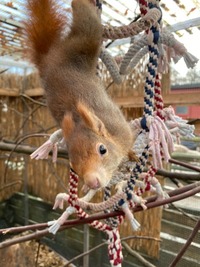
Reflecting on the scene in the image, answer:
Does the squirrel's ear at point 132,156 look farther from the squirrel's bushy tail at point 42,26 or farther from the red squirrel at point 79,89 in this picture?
the squirrel's bushy tail at point 42,26

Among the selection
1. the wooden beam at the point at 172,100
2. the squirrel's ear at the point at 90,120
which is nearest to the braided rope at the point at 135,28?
the squirrel's ear at the point at 90,120

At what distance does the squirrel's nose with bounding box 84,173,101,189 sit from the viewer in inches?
14.3

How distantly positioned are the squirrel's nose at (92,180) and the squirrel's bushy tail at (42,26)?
25 cm

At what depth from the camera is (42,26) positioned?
20.4 inches

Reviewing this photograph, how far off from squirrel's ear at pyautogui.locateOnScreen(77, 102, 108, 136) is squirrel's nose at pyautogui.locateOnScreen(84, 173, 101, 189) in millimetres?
61

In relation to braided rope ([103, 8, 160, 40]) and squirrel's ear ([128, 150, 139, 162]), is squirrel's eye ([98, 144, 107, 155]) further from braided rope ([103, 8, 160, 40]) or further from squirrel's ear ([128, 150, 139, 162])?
braided rope ([103, 8, 160, 40])

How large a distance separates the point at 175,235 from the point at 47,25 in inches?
56.4

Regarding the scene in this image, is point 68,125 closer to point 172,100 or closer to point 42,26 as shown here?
point 42,26

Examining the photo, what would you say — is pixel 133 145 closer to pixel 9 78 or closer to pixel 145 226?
pixel 145 226

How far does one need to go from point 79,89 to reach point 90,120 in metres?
0.07

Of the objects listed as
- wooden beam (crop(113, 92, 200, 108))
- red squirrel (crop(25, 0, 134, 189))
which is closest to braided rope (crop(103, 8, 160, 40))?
red squirrel (crop(25, 0, 134, 189))

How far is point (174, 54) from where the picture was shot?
1.83 feet

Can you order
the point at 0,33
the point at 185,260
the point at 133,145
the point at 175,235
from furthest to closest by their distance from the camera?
1. the point at 0,33
2. the point at 175,235
3. the point at 185,260
4. the point at 133,145

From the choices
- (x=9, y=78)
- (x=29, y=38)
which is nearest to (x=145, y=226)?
(x=29, y=38)
